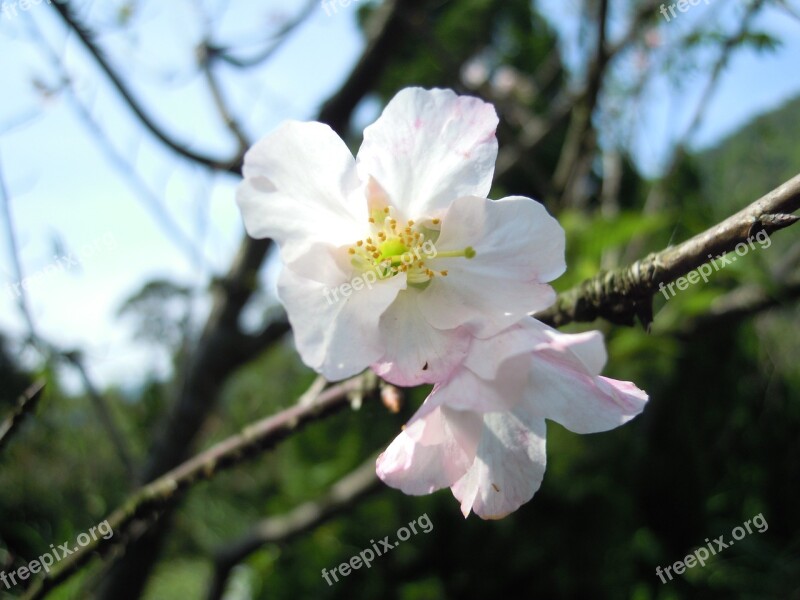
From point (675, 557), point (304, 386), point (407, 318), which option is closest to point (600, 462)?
point (675, 557)

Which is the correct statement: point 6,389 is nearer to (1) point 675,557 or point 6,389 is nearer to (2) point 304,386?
(2) point 304,386

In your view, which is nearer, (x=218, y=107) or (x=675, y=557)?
(x=218, y=107)

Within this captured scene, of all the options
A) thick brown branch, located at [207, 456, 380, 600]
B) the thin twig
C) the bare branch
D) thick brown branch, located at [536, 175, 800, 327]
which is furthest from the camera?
thick brown branch, located at [207, 456, 380, 600]

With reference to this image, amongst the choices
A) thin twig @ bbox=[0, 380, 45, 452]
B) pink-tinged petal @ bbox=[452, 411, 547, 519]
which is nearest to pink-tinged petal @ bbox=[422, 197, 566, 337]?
pink-tinged petal @ bbox=[452, 411, 547, 519]

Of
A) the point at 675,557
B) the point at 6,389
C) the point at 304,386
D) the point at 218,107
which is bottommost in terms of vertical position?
the point at 675,557

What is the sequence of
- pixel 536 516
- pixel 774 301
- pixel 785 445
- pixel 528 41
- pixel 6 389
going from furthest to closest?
pixel 528 41
pixel 6 389
pixel 785 445
pixel 536 516
pixel 774 301

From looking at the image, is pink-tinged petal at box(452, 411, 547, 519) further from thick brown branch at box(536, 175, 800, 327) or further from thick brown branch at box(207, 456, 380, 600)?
thick brown branch at box(207, 456, 380, 600)

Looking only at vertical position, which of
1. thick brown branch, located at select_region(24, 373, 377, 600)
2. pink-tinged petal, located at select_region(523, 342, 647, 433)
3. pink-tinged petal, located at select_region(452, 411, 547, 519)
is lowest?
thick brown branch, located at select_region(24, 373, 377, 600)

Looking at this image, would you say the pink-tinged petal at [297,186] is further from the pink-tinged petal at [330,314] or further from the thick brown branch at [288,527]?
the thick brown branch at [288,527]
